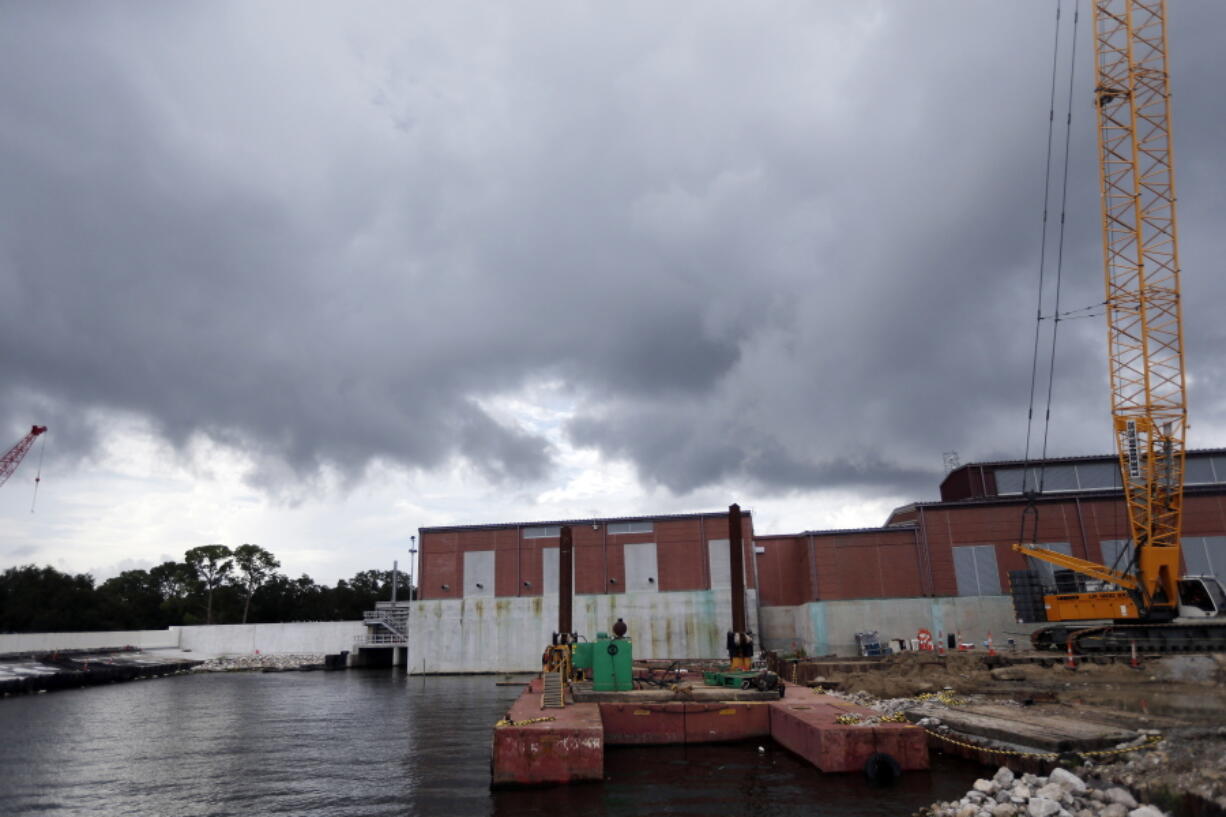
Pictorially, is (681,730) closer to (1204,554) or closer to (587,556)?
(587,556)

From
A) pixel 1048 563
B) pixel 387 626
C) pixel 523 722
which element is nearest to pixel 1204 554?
pixel 1048 563

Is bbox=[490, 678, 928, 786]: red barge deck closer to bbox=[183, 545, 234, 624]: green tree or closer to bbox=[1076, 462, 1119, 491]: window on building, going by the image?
bbox=[1076, 462, 1119, 491]: window on building

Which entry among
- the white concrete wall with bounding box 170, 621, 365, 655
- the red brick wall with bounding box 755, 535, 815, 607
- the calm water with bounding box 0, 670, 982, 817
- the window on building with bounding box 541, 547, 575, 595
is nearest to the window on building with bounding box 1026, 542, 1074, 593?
the red brick wall with bounding box 755, 535, 815, 607

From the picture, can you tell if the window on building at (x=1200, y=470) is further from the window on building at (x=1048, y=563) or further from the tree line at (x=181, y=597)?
the tree line at (x=181, y=597)

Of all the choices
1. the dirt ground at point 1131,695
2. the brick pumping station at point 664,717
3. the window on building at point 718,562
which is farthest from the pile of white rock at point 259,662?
the dirt ground at point 1131,695

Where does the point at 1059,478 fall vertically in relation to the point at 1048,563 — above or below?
above

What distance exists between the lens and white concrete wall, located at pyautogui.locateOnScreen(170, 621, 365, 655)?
255ft

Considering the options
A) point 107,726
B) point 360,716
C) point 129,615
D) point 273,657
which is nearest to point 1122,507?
point 360,716

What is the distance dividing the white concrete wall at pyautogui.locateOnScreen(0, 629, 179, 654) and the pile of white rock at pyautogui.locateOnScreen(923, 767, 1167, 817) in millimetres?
73823

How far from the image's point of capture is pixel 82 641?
7000 centimetres

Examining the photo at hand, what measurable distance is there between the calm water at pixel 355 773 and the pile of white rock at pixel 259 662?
130ft

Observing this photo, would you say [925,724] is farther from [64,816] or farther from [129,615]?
[129,615]

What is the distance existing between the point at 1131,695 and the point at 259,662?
75.8 meters

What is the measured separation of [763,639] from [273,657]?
50.6 m
